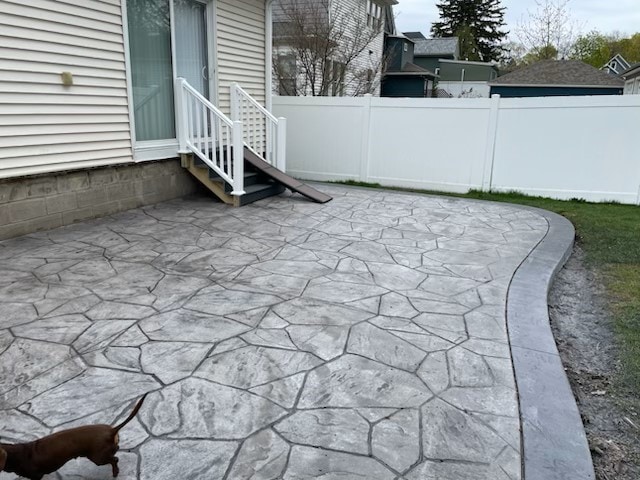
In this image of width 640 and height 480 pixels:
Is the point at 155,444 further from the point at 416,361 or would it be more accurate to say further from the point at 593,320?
the point at 593,320

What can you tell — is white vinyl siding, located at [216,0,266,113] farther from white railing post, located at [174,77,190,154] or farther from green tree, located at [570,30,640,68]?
green tree, located at [570,30,640,68]

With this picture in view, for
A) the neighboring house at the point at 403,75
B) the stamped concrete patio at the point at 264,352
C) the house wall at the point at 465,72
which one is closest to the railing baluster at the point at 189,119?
the stamped concrete patio at the point at 264,352

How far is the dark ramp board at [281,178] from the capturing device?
6871 mm

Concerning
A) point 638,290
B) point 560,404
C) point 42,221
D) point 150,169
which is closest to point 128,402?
point 560,404

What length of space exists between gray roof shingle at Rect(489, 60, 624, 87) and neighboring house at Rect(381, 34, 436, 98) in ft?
17.7

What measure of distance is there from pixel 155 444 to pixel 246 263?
2360mm

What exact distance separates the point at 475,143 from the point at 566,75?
→ 16.7 metres

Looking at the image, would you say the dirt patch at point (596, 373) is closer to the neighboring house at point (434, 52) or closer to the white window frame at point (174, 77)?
the white window frame at point (174, 77)

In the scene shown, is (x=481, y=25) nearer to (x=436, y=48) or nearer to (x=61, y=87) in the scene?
(x=436, y=48)

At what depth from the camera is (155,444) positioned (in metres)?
1.94

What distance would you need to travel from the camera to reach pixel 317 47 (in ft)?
42.3

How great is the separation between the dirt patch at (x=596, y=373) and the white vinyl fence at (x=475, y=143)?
382cm

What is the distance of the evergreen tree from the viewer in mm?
39075

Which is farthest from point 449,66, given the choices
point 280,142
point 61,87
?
point 61,87
